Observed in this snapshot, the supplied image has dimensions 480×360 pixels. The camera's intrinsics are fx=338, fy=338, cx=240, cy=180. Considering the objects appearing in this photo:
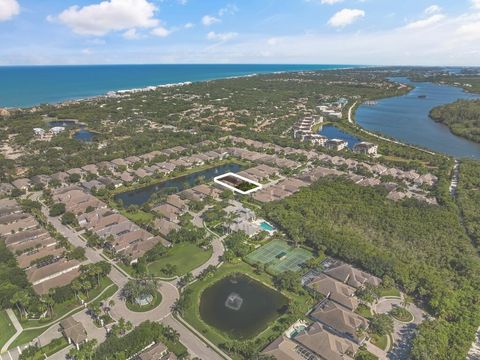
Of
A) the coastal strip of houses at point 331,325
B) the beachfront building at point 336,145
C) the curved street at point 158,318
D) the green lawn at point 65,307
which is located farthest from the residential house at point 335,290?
the beachfront building at point 336,145

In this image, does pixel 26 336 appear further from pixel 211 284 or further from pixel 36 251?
pixel 211 284

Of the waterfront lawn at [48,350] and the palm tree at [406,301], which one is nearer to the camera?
the waterfront lawn at [48,350]

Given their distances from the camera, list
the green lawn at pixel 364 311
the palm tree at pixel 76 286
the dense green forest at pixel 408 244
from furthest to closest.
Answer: the palm tree at pixel 76 286
the green lawn at pixel 364 311
the dense green forest at pixel 408 244

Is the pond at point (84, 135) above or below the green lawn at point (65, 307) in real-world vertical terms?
above

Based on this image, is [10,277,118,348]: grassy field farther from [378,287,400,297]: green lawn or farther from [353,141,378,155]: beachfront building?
[353,141,378,155]: beachfront building

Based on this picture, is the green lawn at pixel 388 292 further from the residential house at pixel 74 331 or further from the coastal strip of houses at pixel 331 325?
the residential house at pixel 74 331

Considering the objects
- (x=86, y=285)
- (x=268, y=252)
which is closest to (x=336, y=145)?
(x=268, y=252)

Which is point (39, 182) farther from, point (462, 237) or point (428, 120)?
point (428, 120)

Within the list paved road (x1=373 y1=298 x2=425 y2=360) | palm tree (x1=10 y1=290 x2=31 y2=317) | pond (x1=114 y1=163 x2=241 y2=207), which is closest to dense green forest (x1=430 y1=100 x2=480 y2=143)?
pond (x1=114 y1=163 x2=241 y2=207)
